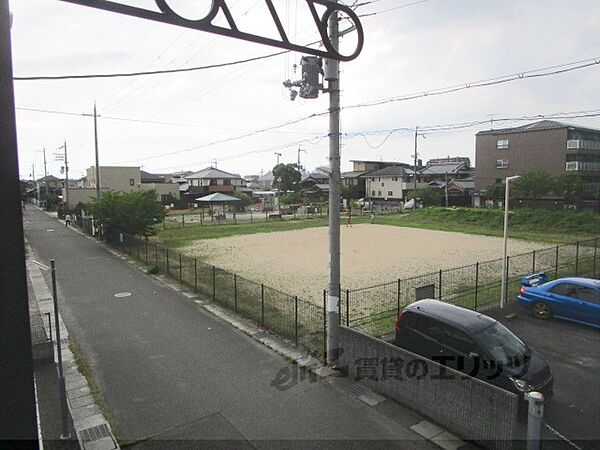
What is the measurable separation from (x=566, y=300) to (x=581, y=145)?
1985cm

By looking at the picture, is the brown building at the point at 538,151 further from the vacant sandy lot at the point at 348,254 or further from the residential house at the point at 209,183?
the residential house at the point at 209,183

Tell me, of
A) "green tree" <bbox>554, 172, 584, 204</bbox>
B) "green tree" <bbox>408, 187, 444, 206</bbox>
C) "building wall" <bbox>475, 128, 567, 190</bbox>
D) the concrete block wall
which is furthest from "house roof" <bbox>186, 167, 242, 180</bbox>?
the concrete block wall

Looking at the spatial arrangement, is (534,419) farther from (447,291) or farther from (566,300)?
(447,291)

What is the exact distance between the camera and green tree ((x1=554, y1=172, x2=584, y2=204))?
23.3m

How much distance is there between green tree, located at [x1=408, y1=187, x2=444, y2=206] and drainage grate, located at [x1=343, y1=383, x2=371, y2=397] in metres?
45.8

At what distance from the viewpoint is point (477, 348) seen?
258 inches

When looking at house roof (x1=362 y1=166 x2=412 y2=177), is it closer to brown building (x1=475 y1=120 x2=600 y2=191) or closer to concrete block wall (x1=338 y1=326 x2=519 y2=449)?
brown building (x1=475 y1=120 x2=600 y2=191)

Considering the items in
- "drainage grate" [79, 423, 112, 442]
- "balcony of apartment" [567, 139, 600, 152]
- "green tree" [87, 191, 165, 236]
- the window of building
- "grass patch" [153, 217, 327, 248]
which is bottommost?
"drainage grate" [79, 423, 112, 442]

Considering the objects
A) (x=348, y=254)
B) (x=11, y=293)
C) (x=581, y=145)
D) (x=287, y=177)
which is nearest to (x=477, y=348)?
(x=11, y=293)

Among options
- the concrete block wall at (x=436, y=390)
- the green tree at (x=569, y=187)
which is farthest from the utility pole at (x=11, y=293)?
the green tree at (x=569, y=187)

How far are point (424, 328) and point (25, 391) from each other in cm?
624

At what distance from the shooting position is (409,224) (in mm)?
36406

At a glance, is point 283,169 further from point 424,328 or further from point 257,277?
point 424,328

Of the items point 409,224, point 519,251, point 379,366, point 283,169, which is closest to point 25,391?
point 379,366
